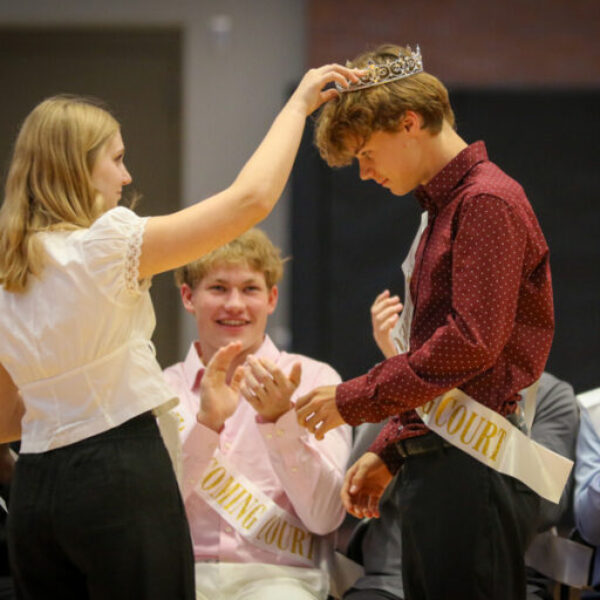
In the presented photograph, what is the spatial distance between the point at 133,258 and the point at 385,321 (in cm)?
113

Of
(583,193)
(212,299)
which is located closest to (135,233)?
(212,299)

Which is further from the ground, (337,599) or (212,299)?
(212,299)

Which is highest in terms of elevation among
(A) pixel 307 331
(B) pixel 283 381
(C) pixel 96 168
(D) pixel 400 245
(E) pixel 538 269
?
(C) pixel 96 168

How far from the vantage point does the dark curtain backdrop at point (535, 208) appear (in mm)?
4938

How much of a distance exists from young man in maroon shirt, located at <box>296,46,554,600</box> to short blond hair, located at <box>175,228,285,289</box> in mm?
898

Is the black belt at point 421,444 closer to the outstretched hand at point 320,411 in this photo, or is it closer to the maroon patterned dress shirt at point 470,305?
the maroon patterned dress shirt at point 470,305

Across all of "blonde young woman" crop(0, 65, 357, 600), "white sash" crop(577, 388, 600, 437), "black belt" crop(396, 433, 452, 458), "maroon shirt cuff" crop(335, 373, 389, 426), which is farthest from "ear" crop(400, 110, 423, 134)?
"white sash" crop(577, 388, 600, 437)

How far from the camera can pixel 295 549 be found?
8.65ft

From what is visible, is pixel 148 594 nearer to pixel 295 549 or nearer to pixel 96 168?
pixel 96 168

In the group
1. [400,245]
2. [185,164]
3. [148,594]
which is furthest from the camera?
[185,164]

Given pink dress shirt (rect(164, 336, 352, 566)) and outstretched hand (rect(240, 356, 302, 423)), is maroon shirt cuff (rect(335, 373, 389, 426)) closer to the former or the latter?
outstretched hand (rect(240, 356, 302, 423))

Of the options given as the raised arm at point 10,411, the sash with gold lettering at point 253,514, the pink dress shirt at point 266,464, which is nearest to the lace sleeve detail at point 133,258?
the raised arm at point 10,411

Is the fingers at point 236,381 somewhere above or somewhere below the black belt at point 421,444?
below

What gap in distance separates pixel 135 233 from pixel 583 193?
3699mm
